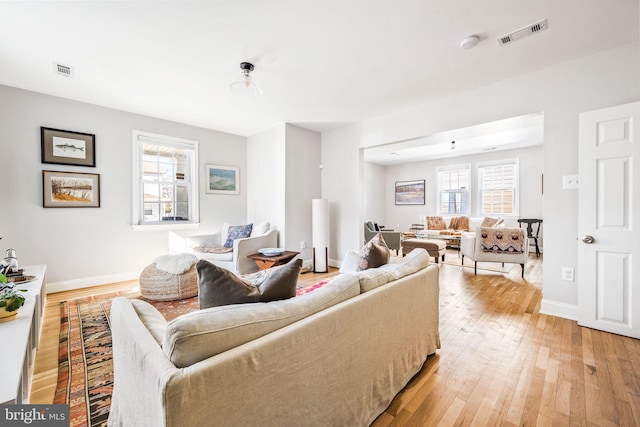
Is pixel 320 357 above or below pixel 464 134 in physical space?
below

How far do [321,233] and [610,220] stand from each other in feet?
10.9

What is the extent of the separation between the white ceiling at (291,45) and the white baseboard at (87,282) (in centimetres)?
246

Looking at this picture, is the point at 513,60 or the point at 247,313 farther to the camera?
the point at 513,60

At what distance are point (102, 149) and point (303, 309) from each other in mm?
4272

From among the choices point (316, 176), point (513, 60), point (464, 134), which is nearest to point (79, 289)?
point (316, 176)

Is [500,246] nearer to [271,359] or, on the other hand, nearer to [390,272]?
[390,272]

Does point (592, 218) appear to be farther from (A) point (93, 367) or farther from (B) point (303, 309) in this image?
(A) point (93, 367)

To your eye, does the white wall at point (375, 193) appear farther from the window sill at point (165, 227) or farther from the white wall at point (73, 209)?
the white wall at point (73, 209)

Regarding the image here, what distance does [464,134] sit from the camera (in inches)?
179

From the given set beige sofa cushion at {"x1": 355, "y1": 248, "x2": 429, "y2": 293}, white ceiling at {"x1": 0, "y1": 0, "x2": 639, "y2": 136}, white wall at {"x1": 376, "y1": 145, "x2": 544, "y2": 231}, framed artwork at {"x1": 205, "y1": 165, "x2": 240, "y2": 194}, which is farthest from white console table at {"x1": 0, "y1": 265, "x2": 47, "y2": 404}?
white wall at {"x1": 376, "y1": 145, "x2": 544, "y2": 231}

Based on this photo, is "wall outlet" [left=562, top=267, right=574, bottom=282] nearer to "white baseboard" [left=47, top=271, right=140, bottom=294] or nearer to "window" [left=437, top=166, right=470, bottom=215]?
"window" [left=437, top=166, right=470, bottom=215]

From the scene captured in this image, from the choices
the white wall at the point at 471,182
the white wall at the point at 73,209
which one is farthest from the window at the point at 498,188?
the white wall at the point at 73,209

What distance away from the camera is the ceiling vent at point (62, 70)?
2762mm

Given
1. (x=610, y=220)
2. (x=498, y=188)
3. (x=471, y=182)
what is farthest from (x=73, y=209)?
(x=498, y=188)
